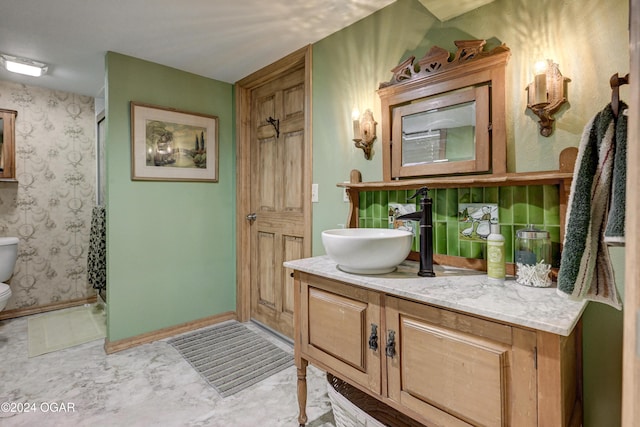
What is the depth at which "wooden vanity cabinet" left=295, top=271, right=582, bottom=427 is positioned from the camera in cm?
88

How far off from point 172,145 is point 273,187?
888 millimetres

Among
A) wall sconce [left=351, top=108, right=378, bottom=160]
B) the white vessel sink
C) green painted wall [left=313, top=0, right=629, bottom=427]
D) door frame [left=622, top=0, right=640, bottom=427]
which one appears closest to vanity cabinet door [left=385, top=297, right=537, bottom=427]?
the white vessel sink

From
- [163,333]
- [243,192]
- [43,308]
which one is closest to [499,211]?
[243,192]

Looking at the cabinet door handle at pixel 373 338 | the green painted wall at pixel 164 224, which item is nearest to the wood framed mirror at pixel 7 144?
the green painted wall at pixel 164 224

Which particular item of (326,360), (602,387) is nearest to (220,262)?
(326,360)

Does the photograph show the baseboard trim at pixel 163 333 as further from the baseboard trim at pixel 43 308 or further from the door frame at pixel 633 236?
the door frame at pixel 633 236

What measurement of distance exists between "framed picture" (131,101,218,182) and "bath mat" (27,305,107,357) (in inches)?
53.7

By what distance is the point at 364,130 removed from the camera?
1876mm

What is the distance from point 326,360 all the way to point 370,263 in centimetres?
50

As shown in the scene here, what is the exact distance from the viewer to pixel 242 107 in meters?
2.96

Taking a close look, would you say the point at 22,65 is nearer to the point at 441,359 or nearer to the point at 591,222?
the point at 441,359

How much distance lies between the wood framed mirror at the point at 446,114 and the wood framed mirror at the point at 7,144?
332 cm

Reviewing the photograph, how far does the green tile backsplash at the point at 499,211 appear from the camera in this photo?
1285 mm

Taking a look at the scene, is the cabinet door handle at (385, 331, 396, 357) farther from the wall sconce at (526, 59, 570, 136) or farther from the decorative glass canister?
the wall sconce at (526, 59, 570, 136)
